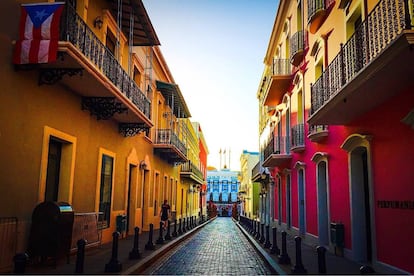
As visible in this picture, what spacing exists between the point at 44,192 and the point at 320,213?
925 cm

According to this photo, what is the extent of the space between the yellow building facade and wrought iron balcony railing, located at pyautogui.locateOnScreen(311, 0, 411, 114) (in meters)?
6.02

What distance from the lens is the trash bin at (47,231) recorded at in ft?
28.0

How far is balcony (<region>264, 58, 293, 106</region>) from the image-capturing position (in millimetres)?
19534

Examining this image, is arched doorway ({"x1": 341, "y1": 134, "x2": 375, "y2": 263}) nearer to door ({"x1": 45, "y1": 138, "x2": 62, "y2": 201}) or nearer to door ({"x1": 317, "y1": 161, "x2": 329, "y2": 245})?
door ({"x1": 317, "y1": 161, "x2": 329, "y2": 245})

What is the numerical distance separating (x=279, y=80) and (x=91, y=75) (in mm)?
11729

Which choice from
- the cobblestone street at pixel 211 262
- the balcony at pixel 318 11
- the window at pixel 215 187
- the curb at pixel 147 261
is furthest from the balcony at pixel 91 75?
the window at pixel 215 187

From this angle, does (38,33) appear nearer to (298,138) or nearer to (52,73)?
(52,73)

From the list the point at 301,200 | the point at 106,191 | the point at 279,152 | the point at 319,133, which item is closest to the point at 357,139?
the point at 319,133

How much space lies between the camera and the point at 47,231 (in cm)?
855

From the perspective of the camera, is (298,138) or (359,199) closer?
(359,199)

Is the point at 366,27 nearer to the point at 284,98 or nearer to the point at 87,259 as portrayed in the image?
the point at 87,259

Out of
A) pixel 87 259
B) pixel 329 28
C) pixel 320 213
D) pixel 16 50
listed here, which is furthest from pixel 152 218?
pixel 16 50

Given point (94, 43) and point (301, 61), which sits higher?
point (301, 61)

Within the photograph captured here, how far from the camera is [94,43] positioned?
37.6 ft
